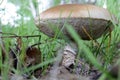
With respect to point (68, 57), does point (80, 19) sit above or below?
above

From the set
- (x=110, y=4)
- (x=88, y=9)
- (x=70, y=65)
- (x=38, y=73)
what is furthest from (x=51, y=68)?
(x=110, y=4)

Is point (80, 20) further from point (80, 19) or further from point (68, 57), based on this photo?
point (68, 57)

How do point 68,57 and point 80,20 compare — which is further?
point 68,57

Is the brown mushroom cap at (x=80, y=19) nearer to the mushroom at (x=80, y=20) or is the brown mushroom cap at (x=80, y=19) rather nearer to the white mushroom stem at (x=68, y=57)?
the mushroom at (x=80, y=20)

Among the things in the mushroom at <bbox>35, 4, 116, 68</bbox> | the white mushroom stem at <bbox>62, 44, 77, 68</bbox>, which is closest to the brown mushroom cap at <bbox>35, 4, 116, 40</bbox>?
the mushroom at <bbox>35, 4, 116, 68</bbox>

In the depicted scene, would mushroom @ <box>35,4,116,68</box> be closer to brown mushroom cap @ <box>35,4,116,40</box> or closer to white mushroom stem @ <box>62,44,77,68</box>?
brown mushroom cap @ <box>35,4,116,40</box>

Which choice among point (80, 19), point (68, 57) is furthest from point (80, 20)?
point (68, 57)

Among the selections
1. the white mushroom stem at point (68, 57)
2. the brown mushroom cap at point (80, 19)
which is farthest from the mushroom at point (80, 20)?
the white mushroom stem at point (68, 57)

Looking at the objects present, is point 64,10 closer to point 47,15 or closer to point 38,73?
point 47,15
